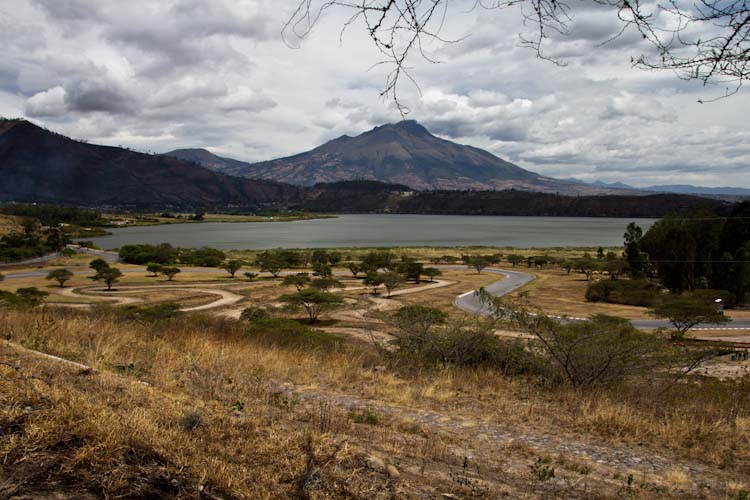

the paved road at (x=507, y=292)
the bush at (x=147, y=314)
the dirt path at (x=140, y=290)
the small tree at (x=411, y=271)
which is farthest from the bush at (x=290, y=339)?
the small tree at (x=411, y=271)

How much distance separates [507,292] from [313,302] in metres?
24.4

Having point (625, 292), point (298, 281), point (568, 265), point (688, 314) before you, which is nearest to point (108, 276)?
point (298, 281)

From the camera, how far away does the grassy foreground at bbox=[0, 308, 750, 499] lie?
3.14 meters

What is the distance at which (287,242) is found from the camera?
136375mm

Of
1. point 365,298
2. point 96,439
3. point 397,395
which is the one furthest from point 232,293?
point 96,439

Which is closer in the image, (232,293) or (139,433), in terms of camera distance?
(139,433)

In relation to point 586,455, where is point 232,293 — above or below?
below

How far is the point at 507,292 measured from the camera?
173 feet

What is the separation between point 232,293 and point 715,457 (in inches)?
1943

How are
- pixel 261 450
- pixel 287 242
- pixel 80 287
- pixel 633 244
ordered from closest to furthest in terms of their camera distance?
pixel 261 450 < pixel 80 287 < pixel 633 244 < pixel 287 242

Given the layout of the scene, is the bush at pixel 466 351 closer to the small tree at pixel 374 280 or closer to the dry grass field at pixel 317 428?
the dry grass field at pixel 317 428

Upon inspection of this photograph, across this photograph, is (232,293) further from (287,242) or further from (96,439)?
(287,242)

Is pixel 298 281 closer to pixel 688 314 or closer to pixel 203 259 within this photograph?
pixel 688 314

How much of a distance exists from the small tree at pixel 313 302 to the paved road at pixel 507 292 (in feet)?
37.4
